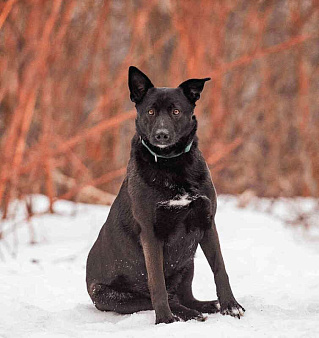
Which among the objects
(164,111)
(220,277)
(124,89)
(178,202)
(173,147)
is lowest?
(220,277)

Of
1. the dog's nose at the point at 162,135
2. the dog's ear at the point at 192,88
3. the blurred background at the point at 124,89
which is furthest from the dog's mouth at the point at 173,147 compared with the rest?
the blurred background at the point at 124,89

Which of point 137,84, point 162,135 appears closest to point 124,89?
point 137,84

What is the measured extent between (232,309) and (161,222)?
2.22 ft

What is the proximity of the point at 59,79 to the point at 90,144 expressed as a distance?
1.37 meters

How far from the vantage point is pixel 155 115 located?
3.80 metres

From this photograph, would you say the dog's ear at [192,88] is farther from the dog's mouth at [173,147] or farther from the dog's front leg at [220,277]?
the dog's front leg at [220,277]

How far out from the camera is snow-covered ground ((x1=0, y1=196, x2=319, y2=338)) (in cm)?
342

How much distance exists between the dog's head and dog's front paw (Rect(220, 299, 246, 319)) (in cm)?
102

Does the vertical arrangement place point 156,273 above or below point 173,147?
below

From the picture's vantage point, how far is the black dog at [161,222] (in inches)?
145

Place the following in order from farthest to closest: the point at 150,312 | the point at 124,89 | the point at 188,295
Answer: the point at 124,89, the point at 188,295, the point at 150,312

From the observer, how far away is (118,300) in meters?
4.00

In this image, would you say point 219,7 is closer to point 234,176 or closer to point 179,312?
point 234,176

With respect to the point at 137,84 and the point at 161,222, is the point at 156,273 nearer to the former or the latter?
the point at 161,222
